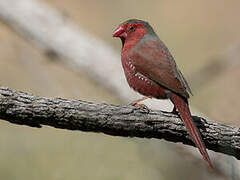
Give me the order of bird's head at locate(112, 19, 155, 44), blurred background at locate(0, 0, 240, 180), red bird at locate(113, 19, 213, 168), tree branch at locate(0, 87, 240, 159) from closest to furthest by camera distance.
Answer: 1. tree branch at locate(0, 87, 240, 159)
2. red bird at locate(113, 19, 213, 168)
3. bird's head at locate(112, 19, 155, 44)
4. blurred background at locate(0, 0, 240, 180)

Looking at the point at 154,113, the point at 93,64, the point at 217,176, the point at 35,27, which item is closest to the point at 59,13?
the point at 35,27

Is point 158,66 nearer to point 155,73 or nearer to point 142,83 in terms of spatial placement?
point 155,73

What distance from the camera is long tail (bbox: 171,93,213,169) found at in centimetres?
495

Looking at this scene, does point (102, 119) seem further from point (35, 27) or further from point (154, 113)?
point (35, 27)

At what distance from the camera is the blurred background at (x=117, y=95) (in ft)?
24.0

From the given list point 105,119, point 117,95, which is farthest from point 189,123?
point 117,95

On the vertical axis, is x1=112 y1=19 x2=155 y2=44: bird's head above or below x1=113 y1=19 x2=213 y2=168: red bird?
above

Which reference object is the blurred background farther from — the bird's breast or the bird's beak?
the bird's beak

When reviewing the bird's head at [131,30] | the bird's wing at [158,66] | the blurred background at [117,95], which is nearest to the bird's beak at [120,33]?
the bird's head at [131,30]

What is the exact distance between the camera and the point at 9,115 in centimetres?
486

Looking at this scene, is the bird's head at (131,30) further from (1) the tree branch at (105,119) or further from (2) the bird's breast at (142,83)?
(1) the tree branch at (105,119)

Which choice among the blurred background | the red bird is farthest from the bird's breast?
the blurred background

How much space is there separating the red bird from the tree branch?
0.19 meters

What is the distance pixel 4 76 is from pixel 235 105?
195 inches
